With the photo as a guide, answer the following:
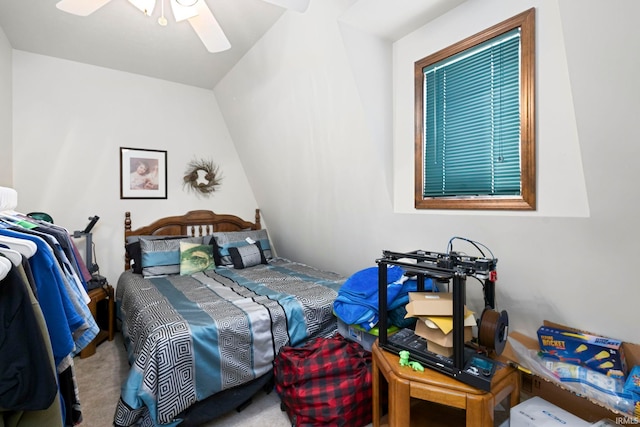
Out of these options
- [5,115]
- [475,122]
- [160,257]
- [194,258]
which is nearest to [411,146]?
[475,122]

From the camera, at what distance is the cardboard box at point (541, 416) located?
4.18 feet

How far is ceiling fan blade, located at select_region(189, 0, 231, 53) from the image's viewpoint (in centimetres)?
161

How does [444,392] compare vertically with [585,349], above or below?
below

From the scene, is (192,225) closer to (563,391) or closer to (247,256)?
(247,256)

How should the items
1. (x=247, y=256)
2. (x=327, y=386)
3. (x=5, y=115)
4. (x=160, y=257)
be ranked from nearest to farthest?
(x=327, y=386)
(x=5, y=115)
(x=160, y=257)
(x=247, y=256)

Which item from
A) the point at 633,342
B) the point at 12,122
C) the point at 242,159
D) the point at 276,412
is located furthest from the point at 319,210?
the point at 12,122

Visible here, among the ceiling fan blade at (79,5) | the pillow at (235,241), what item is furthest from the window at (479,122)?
the pillow at (235,241)

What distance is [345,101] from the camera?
86.4 inches

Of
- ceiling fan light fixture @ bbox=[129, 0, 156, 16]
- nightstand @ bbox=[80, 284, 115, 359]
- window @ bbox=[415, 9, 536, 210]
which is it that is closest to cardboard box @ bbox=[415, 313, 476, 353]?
window @ bbox=[415, 9, 536, 210]

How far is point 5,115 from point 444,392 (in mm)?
3680

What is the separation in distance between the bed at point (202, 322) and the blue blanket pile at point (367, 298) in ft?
0.99

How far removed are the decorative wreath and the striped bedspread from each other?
1.34 m

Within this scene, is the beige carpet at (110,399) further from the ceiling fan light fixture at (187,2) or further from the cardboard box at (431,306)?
the ceiling fan light fixture at (187,2)

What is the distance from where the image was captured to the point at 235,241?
3467 mm
